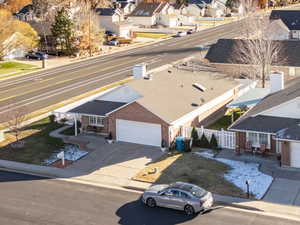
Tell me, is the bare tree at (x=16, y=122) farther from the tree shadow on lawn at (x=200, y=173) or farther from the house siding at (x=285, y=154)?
the house siding at (x=285, y=154)

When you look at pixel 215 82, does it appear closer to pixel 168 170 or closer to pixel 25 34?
pixel 168 170

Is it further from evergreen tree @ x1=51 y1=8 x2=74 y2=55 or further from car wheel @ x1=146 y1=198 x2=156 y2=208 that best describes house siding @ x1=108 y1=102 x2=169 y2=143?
evergreen tree @ x1=51 y1=8 x2=74 y2=55

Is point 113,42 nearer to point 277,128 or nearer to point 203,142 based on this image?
point 203,142

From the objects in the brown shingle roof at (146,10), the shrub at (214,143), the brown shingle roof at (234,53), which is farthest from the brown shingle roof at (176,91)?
the brown shingle roof at (146,10)

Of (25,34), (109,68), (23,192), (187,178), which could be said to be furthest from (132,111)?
(25,34)

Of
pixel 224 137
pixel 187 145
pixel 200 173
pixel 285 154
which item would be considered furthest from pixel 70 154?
pixel 285 154

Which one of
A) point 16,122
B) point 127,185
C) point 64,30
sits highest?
point 64,30

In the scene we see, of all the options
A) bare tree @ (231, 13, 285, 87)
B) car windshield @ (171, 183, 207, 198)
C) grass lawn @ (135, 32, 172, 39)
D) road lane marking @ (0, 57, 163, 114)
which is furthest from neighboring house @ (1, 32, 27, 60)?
car windshield @ (171, 183, 207, 198)
